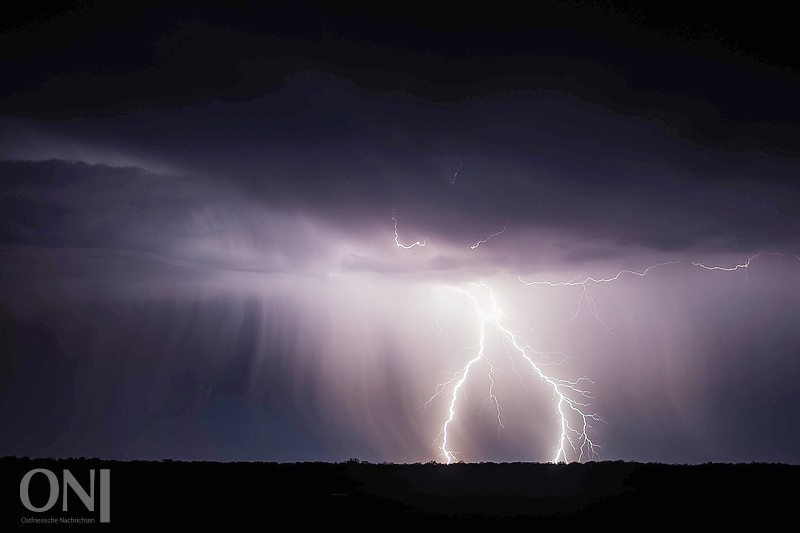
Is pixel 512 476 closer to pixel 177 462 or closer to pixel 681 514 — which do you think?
pixel 681 514

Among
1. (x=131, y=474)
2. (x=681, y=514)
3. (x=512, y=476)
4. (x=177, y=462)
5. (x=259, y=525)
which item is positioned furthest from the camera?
(x=177, y=462)

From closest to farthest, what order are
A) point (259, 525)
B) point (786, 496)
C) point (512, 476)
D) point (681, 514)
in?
1. point (259, 525)
2. point (681, 514)
3. point (786, 496)
4. point (512, 476)

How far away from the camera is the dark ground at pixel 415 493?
9.93 m

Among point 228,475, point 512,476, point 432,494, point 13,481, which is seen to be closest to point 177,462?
point 228,475

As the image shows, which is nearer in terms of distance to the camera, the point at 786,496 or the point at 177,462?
the point at 786,496

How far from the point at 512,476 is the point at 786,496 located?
16.7ft

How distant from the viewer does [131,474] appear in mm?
12852

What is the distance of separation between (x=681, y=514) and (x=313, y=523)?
5638 millimetres

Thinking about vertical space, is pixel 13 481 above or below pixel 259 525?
above

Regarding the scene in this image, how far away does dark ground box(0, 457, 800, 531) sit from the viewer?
391 inches

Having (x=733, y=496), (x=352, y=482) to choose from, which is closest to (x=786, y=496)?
(x=733, y=496)

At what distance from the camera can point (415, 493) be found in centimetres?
1224

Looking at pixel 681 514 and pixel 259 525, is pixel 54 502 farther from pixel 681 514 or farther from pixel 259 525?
pixel 681 514

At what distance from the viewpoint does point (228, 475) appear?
44.4ft
